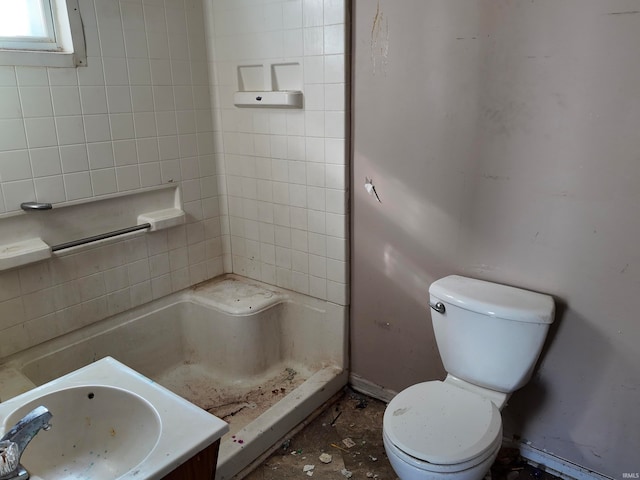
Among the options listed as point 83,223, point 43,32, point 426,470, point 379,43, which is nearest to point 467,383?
point 426,470

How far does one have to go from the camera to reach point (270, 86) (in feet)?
7.15

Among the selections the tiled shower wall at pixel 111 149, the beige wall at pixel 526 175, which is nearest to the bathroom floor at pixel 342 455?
the beige wall at pixel 526 175

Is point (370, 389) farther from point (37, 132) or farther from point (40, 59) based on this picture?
point (40, 59)

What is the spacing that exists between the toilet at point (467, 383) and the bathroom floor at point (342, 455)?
37 cm

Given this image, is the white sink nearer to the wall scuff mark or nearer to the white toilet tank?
the white toilet tank

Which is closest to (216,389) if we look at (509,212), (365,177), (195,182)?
(195,182)

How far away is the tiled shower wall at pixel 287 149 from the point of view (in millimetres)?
1997

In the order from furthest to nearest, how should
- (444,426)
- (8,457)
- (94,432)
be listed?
(444,426)
(94,432)
(8,457)

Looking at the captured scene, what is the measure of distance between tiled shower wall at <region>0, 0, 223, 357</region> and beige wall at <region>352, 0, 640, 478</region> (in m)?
0.84

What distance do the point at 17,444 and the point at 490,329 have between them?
1.36m

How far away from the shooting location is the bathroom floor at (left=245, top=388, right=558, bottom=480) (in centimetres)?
183

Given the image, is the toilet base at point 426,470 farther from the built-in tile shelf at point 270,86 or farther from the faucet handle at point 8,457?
the built-in tile shelf at point 270,86

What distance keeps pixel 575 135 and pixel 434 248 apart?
24.9 inches

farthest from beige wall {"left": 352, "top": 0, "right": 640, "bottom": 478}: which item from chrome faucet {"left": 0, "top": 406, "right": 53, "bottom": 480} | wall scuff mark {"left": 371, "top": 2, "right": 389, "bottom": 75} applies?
chrome faucet {"left": 0, "top": 406, "right": 53, "bottom": 480}
